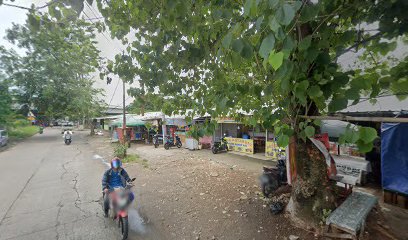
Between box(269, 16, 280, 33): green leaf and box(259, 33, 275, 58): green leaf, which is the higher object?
box(269, 16, 280, 33): green leaf

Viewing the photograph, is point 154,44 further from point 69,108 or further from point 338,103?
point 69,108

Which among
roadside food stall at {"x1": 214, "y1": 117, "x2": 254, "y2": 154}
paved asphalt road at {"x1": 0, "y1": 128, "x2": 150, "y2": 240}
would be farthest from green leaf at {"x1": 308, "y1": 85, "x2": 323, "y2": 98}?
roadside food stall at {"x1": 214, "y1": 117, "x2": 254, "y2": 154}

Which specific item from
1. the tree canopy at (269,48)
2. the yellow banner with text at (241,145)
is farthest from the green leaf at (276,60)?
the yellow banner with text at (241,145)

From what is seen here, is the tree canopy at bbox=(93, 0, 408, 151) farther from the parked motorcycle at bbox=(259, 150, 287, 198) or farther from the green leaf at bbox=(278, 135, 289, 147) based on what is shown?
the parked motorcycle at bbox=(259, 150, 287, 198)

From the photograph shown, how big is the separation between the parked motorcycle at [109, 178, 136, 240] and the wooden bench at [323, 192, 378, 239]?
3.57m

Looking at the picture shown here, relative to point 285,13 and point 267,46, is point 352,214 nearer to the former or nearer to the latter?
point 267,46

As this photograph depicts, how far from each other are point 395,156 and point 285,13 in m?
6.16

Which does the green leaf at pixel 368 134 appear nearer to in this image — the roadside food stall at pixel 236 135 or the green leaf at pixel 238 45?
the green leaf at pixel 238 45

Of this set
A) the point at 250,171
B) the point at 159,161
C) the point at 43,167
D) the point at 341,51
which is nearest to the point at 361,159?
the point at 250,171

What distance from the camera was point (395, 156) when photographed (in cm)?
533

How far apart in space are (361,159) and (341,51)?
5908 millimetres

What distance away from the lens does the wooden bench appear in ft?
11.1

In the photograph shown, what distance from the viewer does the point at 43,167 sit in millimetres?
10094

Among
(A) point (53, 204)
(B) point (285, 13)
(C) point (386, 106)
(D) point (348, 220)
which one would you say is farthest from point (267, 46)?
(A) point (53, 204)
